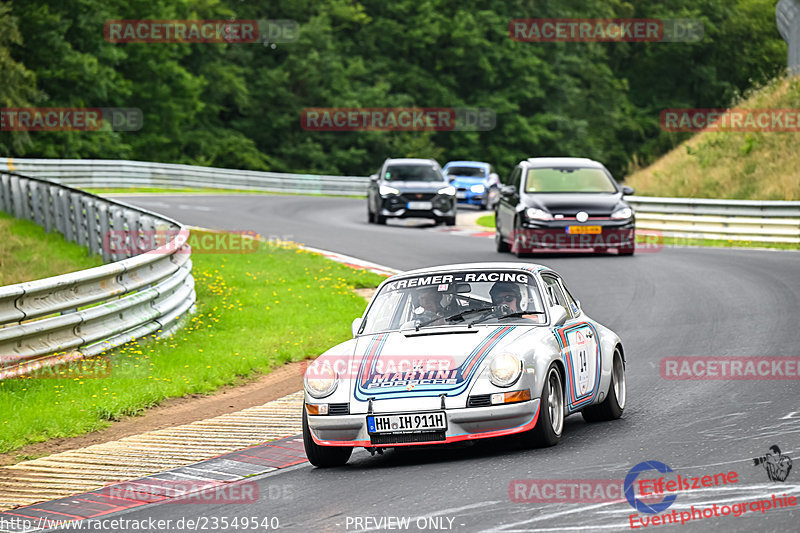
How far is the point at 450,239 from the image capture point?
26.4m

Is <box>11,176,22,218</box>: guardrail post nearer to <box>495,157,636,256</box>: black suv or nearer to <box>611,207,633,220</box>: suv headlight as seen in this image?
<box>495,157,636,256</box>: black suv

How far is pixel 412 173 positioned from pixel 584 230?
1058 centimetres

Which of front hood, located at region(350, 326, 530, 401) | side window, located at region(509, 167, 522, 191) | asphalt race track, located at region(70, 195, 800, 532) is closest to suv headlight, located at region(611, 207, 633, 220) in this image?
side window, located at region(509, 167, 522, 191)

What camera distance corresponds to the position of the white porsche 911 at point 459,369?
809 cm

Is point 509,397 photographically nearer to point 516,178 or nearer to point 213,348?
point 213,348

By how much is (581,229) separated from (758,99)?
17959 millimetres

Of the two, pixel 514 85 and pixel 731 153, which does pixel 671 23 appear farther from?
pixel 731 153

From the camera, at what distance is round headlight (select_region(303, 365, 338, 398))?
8.42 m

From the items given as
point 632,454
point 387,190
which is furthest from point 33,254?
point 632,454

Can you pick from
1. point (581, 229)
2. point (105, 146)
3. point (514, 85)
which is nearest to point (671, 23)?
point (514, 85)

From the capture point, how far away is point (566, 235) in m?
21.7

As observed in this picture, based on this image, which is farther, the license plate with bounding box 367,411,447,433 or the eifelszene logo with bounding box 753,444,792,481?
the license plate with bounding box 367,411,447,433

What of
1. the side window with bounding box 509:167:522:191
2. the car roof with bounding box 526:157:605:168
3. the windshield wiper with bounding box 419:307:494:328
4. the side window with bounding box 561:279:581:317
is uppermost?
the windshield wiper with bounding box 419:307:494:328

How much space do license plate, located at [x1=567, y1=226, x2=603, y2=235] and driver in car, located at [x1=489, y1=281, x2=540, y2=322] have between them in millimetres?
12407
